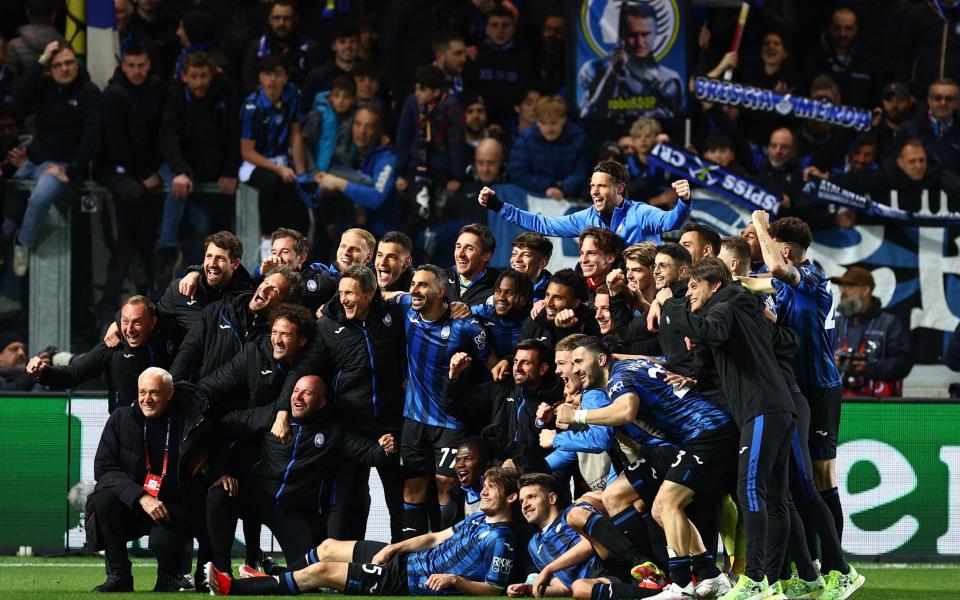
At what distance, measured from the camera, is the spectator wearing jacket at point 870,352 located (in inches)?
566

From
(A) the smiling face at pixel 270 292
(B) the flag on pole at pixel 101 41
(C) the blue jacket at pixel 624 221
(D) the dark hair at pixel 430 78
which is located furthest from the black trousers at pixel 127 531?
(B) the flag on pole at pixel 101 41

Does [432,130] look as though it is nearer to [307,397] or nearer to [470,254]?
[470,254]

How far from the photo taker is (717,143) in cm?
1542

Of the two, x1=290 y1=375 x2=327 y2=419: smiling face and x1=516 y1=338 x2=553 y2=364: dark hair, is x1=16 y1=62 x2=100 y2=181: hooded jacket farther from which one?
x1=516 y1=338 x2=553 y2=364: dark hair

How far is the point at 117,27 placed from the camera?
53.9ft

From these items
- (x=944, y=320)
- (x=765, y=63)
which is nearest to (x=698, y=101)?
(x=765, y=63)

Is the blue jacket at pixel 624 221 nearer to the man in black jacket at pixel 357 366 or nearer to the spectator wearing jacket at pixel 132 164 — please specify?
the man in black jacket at pixel 357 366

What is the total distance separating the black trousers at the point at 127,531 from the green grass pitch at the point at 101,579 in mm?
238

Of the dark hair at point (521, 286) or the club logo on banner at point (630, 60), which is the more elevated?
the club logo on banner at point (630, 60)

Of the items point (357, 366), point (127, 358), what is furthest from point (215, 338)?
point (357, 366)

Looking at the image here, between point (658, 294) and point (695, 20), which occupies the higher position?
point (695, 20)

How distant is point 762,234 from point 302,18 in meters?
8.53

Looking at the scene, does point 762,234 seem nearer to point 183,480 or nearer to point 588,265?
point 588,265

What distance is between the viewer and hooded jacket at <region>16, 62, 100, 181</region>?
15.0 meters
